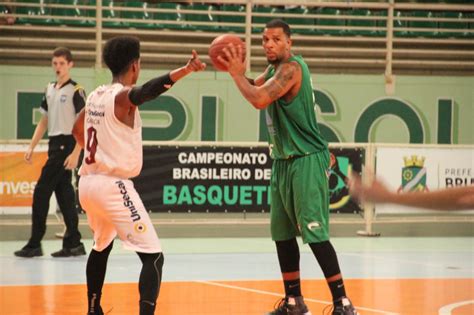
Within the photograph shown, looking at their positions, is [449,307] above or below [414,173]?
below

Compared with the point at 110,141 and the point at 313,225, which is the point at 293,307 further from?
the point at 110,141

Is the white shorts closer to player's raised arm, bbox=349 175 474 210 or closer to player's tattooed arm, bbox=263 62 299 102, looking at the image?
player's tattooed arm, bbox=263 62 299 102

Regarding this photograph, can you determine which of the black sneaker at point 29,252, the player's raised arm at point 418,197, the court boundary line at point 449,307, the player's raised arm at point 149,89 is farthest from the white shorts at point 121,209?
the black sneaker at point 29,252

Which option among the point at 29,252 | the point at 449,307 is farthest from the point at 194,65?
the point at 29,252

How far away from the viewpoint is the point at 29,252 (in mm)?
10000

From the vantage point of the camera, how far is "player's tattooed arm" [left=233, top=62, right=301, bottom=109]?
20.5 feet

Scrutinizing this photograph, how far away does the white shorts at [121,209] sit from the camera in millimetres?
5684

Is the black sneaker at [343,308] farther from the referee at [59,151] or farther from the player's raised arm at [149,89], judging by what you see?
the referee at [59,151]

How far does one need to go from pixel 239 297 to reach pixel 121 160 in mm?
2381

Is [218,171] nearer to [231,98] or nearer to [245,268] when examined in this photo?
[245,268]

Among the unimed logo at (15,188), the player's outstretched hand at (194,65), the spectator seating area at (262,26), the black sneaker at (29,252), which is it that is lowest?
the black sneaker at (29,252)

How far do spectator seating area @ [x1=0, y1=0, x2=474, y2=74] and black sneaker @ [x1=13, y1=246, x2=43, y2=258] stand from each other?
6725 mm

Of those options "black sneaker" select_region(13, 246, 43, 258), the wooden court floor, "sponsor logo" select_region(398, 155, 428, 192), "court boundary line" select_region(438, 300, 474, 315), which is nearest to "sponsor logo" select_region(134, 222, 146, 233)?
the wooden court floor

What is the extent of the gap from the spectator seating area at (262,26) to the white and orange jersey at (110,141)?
10624 millimetres
